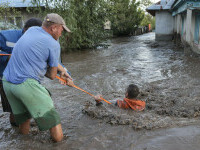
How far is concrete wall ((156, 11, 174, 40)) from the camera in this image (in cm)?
1869

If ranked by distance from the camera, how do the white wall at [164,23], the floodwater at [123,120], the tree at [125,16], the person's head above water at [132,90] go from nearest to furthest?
the floodwater at [123,120] < the person's head above water at [132,90] < the white wall at [164,23] < the tree at [125,16]

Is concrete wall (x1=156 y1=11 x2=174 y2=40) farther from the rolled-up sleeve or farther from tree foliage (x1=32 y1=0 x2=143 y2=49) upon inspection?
the rolled-up sleeve

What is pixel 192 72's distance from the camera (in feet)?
23.4

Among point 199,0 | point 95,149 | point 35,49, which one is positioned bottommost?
point 95,149

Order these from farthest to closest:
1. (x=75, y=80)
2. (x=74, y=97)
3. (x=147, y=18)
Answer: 1. (x=147, y=18)
2. (x=75, y=80)
3. (x=74, y=97)

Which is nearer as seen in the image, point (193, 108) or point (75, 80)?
point (193, 108)

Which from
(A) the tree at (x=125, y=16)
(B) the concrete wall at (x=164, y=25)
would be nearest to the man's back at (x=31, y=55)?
(B) the concrete wall at (x=164, y=25)

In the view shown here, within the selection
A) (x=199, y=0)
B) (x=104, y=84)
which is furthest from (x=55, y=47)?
(x=199, y=0)

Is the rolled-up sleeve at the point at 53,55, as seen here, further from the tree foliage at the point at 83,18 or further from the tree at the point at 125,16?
the tree at the point at 125,16

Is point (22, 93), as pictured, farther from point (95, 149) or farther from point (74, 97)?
point (74, 97)

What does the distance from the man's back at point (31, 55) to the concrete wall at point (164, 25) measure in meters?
17.3

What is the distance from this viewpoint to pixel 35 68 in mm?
2740

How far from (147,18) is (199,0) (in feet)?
150

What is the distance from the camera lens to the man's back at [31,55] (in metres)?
2.65
